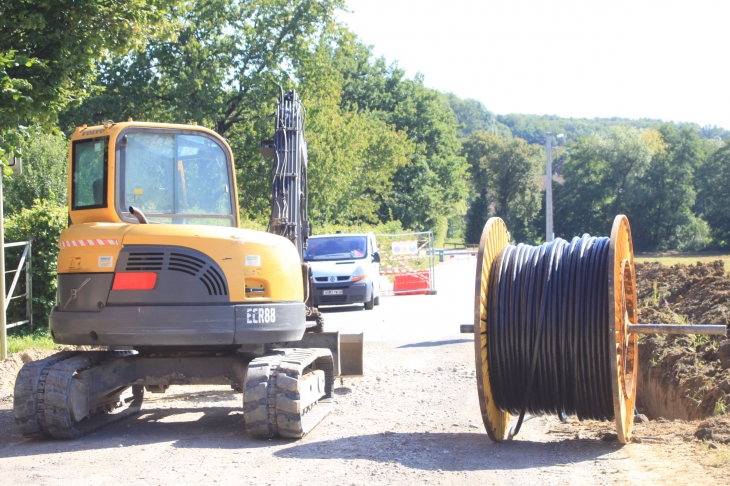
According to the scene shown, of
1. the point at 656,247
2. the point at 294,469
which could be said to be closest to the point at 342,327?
the point at 294,469

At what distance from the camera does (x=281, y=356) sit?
8.68 metres

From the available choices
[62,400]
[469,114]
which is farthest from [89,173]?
[469,114]

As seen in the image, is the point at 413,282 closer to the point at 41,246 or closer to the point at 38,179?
the point at 38,179

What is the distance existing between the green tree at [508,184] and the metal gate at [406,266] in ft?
191

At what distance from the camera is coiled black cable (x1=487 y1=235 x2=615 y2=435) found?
293 inches

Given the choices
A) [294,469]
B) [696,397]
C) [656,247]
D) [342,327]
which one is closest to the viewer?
[294,469]

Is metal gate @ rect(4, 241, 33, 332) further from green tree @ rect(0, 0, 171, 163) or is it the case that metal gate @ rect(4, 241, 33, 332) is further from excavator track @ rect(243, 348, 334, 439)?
excavator track @ rect(243, 348, 334, 439)

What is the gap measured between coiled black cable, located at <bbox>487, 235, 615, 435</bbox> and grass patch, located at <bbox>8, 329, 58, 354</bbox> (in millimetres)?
8230

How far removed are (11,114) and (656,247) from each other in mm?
76701

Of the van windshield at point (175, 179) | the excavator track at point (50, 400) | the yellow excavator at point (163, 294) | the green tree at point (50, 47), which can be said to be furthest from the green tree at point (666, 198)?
the excavator track at point (50, 400)

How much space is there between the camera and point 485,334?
309 inches

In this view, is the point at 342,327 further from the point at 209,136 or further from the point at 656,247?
the point at 656,247

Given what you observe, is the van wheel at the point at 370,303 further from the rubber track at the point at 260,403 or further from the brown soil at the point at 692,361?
the rubber track at the point at 260,403

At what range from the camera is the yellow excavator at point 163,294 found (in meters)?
7.98
